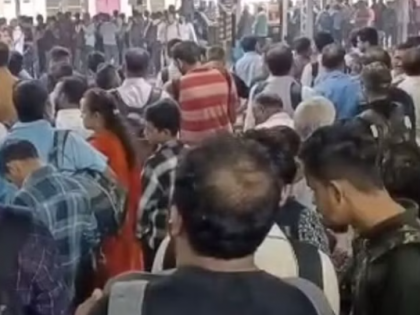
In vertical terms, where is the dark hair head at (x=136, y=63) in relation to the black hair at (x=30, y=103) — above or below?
below

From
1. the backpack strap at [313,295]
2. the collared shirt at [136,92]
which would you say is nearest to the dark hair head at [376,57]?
the collared shirt at [136,92]

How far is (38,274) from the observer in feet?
9.18

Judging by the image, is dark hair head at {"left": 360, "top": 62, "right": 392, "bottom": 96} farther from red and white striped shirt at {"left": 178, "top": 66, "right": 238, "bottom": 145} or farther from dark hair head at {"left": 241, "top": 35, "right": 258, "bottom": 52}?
dark hair head at {"left": 241, "top": 35, "right": 258, "bottom": 52}

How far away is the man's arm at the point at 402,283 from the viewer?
7.93ft

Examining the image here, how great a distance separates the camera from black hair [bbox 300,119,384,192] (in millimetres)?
2663

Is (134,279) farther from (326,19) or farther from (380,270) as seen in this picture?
(326,19)

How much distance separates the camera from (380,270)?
2484mm

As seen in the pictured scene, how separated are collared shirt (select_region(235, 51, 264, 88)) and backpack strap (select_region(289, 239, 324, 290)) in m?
6.64

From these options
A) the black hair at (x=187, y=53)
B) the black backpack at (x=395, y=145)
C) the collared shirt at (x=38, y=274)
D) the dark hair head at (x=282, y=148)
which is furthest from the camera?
the black hair at (x=187, y=53)

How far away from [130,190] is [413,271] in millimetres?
2646

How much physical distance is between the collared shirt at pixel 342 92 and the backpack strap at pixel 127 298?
503 centimetres

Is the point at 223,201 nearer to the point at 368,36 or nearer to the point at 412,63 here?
the point at 412,63

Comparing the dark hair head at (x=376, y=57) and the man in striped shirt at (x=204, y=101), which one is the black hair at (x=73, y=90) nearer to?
the man in striped shirt at (x=204, y=101)

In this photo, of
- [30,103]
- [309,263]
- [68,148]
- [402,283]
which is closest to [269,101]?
[30,103]
